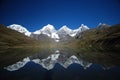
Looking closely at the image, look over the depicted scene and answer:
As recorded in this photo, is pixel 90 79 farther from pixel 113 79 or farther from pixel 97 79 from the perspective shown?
pixel 113 79

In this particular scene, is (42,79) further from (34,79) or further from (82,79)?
(82,79)

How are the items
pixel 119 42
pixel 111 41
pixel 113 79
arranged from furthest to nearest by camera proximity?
pixel 111 41 < pixel 119 42 < pixel 113 79

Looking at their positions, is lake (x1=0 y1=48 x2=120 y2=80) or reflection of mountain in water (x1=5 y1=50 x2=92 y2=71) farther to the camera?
reflection of mountain in water (x1=5 y1=50 x2=92 y2=71)

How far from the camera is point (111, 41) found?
174 meters

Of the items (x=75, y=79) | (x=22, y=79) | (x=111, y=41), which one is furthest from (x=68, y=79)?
(x=111, y=41)

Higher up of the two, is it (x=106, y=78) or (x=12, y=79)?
(x=12, y=79)

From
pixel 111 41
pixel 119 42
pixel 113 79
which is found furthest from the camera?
pixel 111 41

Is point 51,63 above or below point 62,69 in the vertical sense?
above

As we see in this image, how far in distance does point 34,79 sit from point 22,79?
170cm

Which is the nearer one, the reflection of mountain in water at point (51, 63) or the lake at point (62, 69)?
the lake at point (62, 69)

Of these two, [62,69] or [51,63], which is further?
[51,63]

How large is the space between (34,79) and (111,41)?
16069 cm

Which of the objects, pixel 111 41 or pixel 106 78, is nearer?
pixel 106 78

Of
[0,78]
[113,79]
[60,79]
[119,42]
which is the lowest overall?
[113,79]
